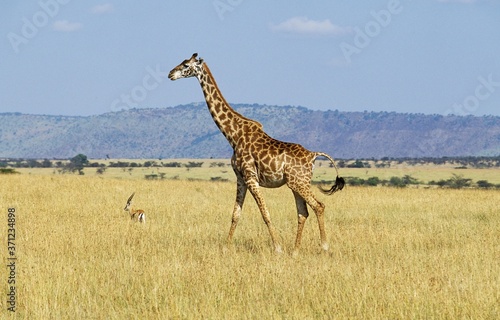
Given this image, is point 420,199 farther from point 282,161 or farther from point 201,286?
point 201,286

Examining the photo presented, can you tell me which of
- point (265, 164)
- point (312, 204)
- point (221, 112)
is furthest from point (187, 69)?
point (312, 204)

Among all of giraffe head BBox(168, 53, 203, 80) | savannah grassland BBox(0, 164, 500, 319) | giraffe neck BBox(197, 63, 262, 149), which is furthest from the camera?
giraffe neck BBox(197, 63, 262, 149)

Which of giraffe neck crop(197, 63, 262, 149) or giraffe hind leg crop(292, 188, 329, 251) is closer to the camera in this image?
giraffe hind leg crop(292, 188, 329, 251)

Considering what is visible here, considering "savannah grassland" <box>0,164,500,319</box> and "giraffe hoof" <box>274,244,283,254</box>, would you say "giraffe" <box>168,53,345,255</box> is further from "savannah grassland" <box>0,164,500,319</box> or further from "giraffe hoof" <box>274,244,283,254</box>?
"savannah grassland" <box>0,164,500,319</box>

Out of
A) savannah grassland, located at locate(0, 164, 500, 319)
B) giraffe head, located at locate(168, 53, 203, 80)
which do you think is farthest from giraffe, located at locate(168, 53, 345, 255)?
savannah grassland, located at locate(0, 164, 500, 319)

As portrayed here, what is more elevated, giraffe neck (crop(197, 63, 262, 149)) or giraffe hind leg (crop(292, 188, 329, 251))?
giraffe neck (crop(197, 63, 262, 149))

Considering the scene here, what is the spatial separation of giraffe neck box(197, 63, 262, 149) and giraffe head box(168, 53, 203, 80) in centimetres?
13

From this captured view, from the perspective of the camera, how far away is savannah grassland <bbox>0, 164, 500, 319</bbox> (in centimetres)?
823

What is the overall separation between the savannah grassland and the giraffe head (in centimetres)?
297

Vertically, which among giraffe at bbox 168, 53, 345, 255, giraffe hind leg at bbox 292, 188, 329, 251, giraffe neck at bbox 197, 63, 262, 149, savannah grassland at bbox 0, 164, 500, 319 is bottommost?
savannah grassland at bbox 0, 164, 500, 319

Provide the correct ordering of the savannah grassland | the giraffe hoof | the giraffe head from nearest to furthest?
the savannah grassland, the giraffe hoof, the giraffe head

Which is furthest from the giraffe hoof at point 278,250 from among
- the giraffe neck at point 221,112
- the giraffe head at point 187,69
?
the giraffe head at point 187,69

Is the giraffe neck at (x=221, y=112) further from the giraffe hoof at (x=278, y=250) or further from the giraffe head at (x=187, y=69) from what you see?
the giraffe hoof at (x=278, y=250)

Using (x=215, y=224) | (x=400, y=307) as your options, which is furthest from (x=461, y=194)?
(x=400, y=307)
